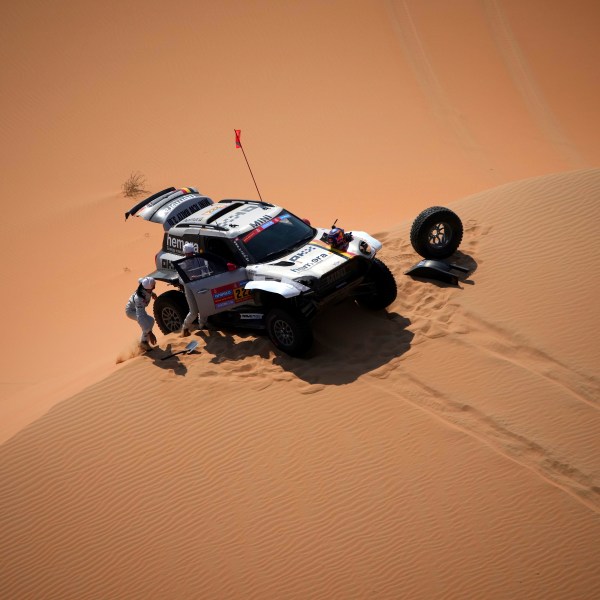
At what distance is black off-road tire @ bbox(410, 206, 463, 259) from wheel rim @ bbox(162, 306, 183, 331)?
396cm

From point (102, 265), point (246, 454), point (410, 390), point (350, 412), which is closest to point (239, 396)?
point (246, 454)

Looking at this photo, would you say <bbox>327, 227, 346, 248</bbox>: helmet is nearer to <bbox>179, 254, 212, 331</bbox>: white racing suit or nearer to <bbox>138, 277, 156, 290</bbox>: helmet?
<bbox>179, 254, 212, 331</bbox>: white racing suit

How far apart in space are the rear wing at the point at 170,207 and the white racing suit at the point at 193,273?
1319 millimetres

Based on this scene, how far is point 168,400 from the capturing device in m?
9.30

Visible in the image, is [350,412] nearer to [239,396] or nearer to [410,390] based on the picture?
[410,390]

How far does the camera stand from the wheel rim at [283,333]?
923 centimetres

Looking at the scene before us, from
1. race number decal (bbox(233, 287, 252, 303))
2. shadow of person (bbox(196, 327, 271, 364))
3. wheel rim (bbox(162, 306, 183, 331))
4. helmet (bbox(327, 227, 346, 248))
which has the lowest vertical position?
shadow of person (bbox(196, 327, 271, 364))

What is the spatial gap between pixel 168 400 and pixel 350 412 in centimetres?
251

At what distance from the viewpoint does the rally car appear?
918cm

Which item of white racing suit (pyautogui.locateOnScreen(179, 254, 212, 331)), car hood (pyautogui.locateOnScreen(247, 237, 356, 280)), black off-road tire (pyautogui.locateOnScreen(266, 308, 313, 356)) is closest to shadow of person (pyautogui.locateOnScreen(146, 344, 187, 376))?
white racing suit (pyautogui.locateOnScreen(179, 254, 212, 331))

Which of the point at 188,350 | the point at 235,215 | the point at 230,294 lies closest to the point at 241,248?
the point at 230,294

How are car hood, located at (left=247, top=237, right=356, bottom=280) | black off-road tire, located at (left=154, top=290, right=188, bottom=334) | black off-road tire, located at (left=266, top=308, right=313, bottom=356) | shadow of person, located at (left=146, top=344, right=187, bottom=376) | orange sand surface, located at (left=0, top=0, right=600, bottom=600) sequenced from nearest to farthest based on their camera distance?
orange sand surface, located at (left=0, top=0, right=600, bottom=600)
black off-road tire, located at (left=266, top=308, right=313, bottom=356)
car hood, located at (left=247, top=237, right=356, bottom=280)
shadow of person, located at (left=146, top=344, right=187, bottom=376)
black off-road tire, located at (left=154, top=290, right=188, bottom=334)

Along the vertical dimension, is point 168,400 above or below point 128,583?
above

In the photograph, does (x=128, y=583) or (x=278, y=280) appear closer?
(x=128, y=583)
